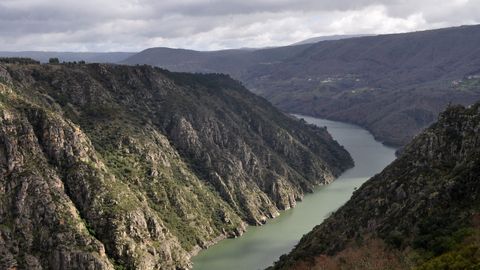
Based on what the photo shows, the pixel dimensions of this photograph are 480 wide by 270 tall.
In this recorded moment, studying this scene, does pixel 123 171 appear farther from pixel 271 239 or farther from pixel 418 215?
pixel 418 215

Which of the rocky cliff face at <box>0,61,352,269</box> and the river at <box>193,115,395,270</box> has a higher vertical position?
the rocky cliff face at <box>0,61,352,269</box>

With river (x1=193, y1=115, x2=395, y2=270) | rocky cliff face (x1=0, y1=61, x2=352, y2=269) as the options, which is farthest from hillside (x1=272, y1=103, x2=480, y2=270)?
rocky cliff face (x1=0, y1=61, x2=352, y2=269)

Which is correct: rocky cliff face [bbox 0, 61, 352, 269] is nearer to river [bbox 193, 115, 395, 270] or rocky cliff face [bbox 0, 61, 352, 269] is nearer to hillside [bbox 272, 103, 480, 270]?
river [bbox 193, 115, 395, 270]

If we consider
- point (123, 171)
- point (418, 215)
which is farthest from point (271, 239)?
point (418, 215)

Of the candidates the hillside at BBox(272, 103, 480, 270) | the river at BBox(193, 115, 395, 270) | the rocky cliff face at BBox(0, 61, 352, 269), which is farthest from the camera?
the river at BBox(193, 115, 395, 270)

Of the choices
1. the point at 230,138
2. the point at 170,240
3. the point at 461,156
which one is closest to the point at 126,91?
the point at 230,138

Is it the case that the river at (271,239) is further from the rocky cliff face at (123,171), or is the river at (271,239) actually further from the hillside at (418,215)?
the hillside at (418,215)
